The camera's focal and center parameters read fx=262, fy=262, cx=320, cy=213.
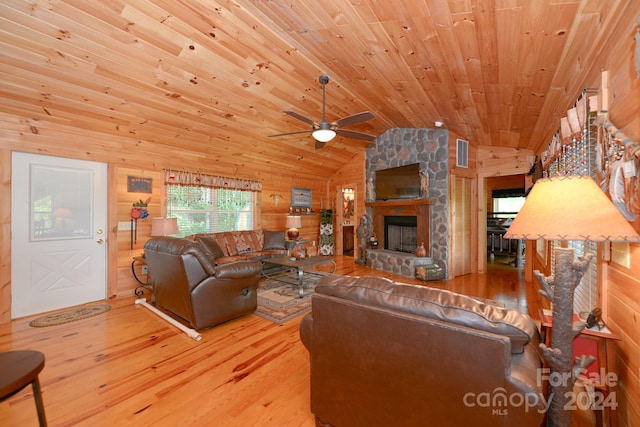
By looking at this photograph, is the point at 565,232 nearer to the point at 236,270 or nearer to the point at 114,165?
the point at 236,270

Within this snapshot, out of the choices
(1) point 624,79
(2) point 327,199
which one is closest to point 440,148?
(2) point 327,199

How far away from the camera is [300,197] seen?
7.29m

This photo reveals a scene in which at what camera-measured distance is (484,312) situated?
1.13 m

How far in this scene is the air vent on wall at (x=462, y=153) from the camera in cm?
551

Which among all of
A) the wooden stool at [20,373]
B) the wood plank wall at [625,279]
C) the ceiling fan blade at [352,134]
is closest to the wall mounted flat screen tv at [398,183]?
the ceiling fan blade at [352,134]

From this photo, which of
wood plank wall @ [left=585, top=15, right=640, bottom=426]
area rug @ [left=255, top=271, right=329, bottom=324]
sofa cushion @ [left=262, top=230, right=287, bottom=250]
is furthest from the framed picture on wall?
wood plank wall @ [left=585, top=15, right=640, bottom=426]

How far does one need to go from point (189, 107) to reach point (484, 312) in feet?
13.7

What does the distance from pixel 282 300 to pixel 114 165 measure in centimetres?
332

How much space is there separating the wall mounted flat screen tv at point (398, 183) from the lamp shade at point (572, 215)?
4.62m

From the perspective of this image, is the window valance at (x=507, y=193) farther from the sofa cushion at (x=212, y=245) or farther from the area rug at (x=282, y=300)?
the sofa cushion at (x=212, y=245)

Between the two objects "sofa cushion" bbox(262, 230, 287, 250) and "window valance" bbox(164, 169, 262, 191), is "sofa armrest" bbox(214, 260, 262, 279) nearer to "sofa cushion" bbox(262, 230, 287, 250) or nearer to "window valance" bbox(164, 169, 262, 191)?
"window valance" bbox(164, 169, 262, 191)

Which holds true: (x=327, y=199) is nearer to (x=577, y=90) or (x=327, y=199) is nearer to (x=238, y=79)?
(x=238, y=79)

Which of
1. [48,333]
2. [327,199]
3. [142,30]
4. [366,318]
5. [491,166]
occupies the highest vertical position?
[142,30]

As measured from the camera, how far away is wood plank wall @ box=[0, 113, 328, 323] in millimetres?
3211
